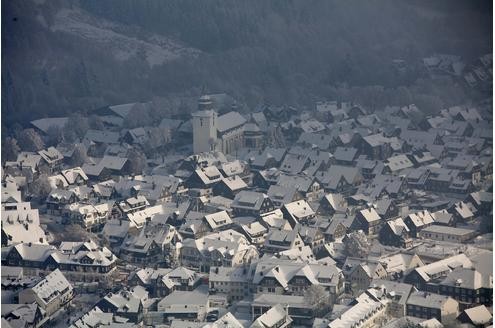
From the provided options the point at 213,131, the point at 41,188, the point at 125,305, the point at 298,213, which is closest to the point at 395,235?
the point at 298,213

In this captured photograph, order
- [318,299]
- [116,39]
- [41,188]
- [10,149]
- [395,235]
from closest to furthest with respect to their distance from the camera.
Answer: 1. [318,299]
2. [395,235]
3. [41,188]
4. [10,149]
5. [116,39]

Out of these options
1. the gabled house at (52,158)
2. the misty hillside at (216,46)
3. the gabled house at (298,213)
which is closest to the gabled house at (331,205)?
the gabled house at (298,213)

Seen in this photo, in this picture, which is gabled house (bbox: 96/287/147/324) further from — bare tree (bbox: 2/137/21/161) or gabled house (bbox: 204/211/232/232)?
bare tree (bbox: 2/137/21/161)

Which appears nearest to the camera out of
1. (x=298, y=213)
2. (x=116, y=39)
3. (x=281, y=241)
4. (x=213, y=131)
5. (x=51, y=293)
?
(x=51, y=293)

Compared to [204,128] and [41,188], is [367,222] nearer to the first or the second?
[41,188]


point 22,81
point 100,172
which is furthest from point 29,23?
point 100,172

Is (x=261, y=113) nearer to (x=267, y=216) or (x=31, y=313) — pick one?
(x=267, y=216)

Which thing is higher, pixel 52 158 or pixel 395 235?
pixel 395 235

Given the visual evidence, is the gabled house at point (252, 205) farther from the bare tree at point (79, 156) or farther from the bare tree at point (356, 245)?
the bare tree at point (79, 156)
